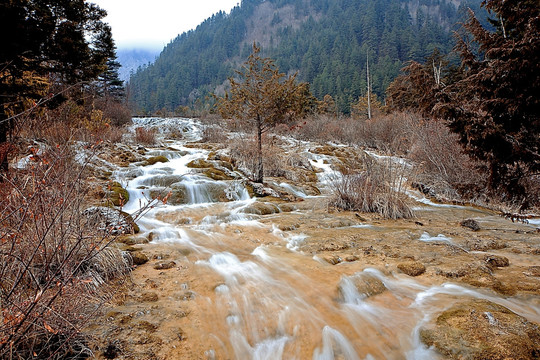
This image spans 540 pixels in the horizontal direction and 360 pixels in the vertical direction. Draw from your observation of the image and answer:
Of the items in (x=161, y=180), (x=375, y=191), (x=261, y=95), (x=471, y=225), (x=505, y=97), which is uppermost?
(x=261, y=95)


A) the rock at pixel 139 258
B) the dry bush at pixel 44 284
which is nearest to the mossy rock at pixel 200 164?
the rock at pixel 139 258

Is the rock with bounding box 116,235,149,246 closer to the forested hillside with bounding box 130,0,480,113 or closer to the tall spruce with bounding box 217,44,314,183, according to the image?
the tall spruce with bounding box 217,44,314,183

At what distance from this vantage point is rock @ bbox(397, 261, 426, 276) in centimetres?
336

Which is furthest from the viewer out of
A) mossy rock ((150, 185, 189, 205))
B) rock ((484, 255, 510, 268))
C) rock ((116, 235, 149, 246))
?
mossy rock ((150, 185, 189, 205))

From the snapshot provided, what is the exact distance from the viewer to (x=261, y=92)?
848cm

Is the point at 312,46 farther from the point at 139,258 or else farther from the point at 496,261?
the point at 139,258

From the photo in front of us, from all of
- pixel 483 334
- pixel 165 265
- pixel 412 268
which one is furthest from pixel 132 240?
pixel 483 334

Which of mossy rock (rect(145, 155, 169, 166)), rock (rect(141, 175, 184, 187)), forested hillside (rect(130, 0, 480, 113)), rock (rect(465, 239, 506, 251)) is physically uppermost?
forested hillside (rect(130, 0, 480, 113))

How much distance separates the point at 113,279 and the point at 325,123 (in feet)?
67.1

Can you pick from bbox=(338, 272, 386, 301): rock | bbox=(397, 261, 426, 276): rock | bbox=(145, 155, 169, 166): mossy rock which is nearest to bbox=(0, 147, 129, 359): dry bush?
bbox=(338, 272, 386, 301): rock

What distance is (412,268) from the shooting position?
3.43 metres

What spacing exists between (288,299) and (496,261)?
9.30ft

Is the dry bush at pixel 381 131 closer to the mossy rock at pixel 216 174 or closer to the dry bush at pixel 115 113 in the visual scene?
the mossy rock at pixel 216 174

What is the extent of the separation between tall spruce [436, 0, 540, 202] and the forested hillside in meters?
48.5
